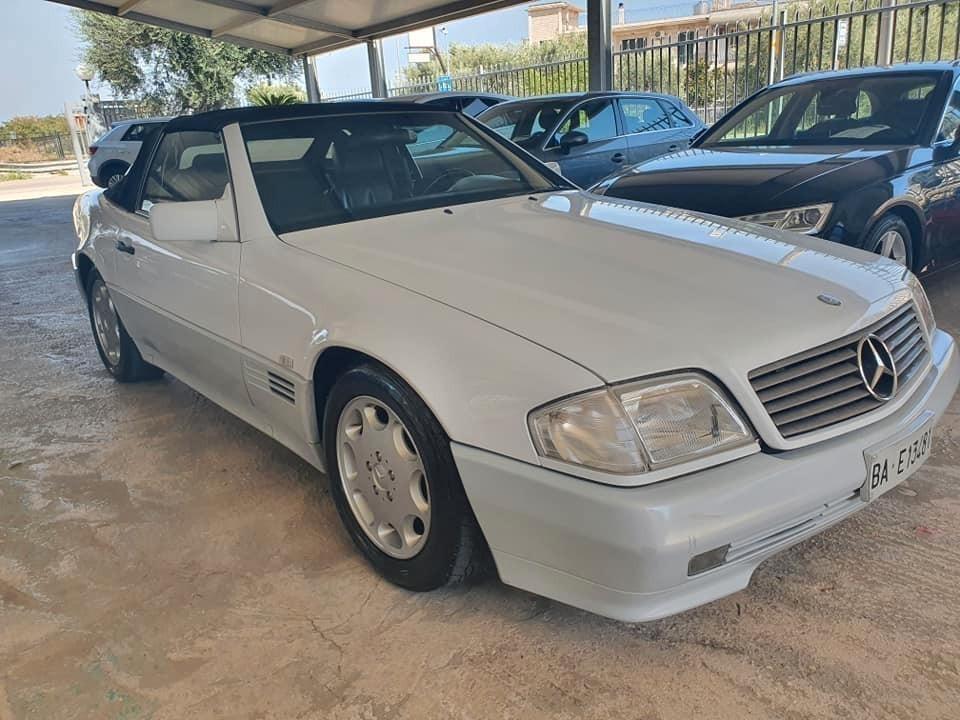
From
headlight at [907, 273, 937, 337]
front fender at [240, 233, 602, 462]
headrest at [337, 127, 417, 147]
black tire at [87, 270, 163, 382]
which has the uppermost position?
headrest at [337, 127, 417, 147]

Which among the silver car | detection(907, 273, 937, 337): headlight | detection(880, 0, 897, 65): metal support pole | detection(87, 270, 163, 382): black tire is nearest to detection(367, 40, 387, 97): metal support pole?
the silver car

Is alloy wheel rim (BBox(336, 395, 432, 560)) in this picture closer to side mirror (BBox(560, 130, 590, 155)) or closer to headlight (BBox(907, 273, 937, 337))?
headlight (BBox(907, 273, 937, 337))

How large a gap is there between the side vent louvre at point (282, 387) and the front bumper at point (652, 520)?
84 cm

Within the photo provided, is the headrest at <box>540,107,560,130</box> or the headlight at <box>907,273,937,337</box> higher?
the headrest at <box>540,107,560,130</box>

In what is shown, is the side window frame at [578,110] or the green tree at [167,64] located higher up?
the green tree at [167,64]

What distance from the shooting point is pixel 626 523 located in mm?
1722

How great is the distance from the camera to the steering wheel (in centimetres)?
319

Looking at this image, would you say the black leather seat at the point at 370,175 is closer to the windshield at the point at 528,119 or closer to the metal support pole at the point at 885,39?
the windshield at the point at 528,119

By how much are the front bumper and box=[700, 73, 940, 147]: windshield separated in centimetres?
357

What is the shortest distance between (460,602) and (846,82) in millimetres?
4555

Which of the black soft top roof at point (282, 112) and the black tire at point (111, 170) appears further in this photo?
the black tire at point (111, 170)

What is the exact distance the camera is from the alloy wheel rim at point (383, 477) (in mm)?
2240

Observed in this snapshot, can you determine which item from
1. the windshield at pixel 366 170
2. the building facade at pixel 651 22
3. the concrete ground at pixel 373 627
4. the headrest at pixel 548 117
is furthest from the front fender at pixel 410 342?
the building facade at pixel 651 22

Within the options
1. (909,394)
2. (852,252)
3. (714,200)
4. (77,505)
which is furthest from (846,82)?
(77,505)
